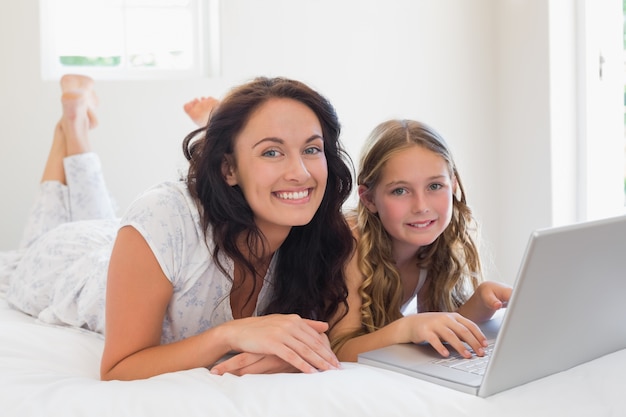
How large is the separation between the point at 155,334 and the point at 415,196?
26.8 inches

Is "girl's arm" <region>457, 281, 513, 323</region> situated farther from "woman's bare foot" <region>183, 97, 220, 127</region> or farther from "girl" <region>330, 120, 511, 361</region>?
"woman's bare foot" <region>183, 97, 220, 127</region>

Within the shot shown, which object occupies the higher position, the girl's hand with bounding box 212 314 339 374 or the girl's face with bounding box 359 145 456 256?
the girl's face with bounding box 359 145 456 256

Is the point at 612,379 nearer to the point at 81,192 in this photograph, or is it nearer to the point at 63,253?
the point at 63,253

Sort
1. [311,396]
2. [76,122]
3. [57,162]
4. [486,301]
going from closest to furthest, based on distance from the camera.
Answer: [311,396], [486,301], [57,162], [76,122]

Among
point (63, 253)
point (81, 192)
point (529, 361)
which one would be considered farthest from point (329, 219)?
point (81, 192)

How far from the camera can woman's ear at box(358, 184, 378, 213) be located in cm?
183

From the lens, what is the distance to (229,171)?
4.91 feet

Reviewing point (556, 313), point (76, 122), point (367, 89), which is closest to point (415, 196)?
point (556, 313)

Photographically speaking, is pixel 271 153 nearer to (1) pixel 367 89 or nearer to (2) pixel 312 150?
(2) pixel 312 150

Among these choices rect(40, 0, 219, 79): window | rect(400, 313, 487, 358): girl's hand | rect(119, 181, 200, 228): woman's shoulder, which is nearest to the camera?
rect(400, 313, 487, 358): girl's hand

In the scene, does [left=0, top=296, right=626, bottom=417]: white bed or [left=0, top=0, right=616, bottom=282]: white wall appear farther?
Result: [left=0, top=0, right=616, bottom=282]: white wall

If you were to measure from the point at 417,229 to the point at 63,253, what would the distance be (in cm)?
101

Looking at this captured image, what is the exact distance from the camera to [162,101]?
3.54 meters

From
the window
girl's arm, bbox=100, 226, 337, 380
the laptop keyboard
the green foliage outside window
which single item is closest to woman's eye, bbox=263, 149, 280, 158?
girl's arm, bbox=100, 226, 337, 380
